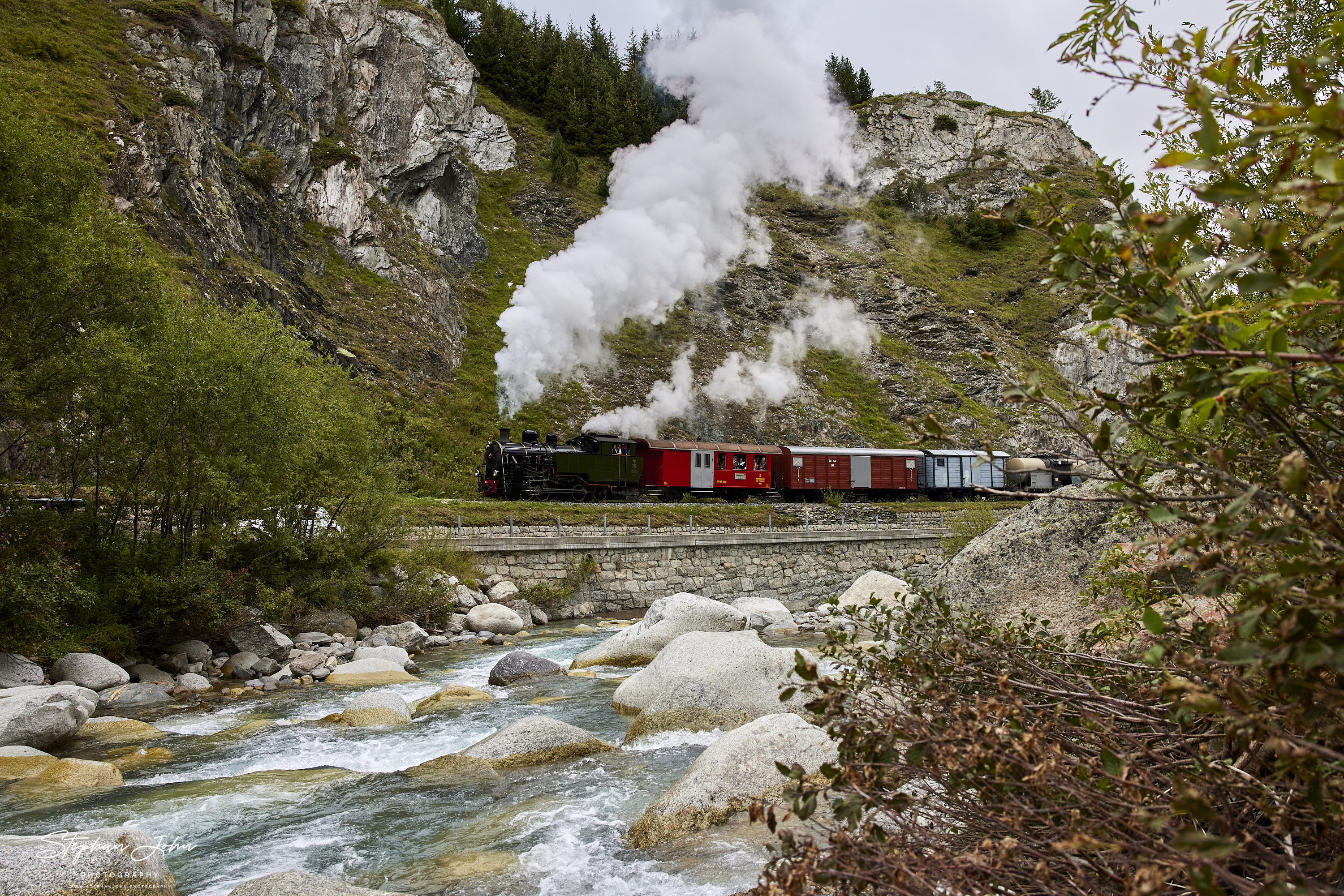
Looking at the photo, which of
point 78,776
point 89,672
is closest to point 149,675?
point 89,672

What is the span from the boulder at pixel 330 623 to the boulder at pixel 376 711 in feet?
20.5

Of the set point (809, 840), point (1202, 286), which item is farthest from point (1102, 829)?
point (1202, 286)

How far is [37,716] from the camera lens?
27.8 ft

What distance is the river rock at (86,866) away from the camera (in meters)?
4.34

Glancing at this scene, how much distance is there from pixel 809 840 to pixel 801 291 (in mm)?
70321

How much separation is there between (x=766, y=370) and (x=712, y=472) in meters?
26.7

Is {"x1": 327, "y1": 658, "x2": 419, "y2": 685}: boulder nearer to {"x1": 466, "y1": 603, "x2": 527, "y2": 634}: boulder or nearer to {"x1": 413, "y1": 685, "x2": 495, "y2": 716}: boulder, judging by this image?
{"x1": 413, "y1": 685, "x2": 495, "y2": 716}: boulder

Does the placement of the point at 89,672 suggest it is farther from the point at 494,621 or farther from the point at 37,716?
the point at 494,621

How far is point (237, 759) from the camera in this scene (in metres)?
8.62

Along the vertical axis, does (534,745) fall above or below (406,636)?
above

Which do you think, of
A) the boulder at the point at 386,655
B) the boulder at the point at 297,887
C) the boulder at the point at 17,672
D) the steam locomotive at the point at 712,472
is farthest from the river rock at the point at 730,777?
the steam locomotive at the point at 712,472

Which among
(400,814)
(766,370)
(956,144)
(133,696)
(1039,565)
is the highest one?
(956,144)

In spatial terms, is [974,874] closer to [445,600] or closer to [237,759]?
[237,759]

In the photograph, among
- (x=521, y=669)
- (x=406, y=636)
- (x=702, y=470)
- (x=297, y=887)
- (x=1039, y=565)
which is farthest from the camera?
(x=702, y=470)
